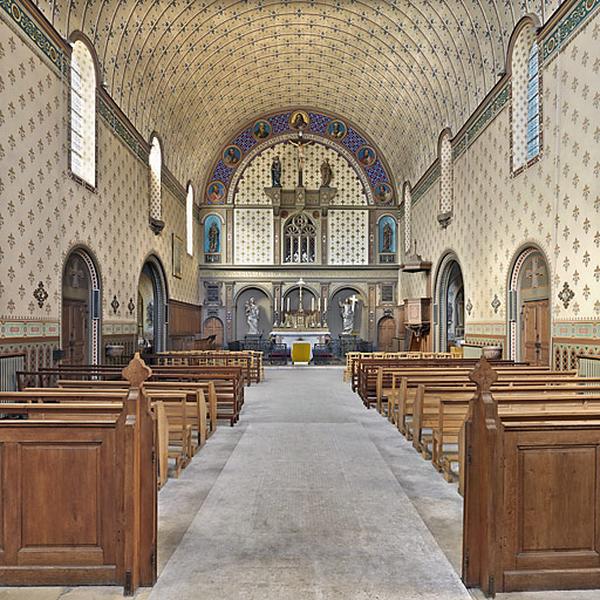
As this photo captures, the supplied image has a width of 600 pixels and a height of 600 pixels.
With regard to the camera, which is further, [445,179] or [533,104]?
[445,179]

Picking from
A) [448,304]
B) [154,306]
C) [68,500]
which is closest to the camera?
[68,500]

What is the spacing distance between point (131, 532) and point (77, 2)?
1256 cm

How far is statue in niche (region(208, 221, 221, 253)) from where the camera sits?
2986 cm

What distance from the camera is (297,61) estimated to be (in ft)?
77.2

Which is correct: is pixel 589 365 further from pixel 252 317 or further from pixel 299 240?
pixel 299 240

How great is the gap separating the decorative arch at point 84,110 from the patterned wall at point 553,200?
9927 mm

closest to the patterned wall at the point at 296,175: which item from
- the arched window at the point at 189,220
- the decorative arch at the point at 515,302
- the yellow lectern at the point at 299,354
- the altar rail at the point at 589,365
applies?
the arched window at the point at 189,220

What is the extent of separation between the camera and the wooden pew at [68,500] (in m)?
3.67

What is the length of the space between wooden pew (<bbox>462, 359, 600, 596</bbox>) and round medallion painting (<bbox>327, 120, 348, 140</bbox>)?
27274 mm

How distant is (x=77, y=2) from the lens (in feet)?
41.5

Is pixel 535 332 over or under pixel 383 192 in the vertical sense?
under

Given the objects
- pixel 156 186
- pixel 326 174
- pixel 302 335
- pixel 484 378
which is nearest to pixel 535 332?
pixel 484 378

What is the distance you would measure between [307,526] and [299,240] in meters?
25.8

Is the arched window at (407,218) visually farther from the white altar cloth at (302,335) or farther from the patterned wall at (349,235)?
the white altar cloth at (302,335)
